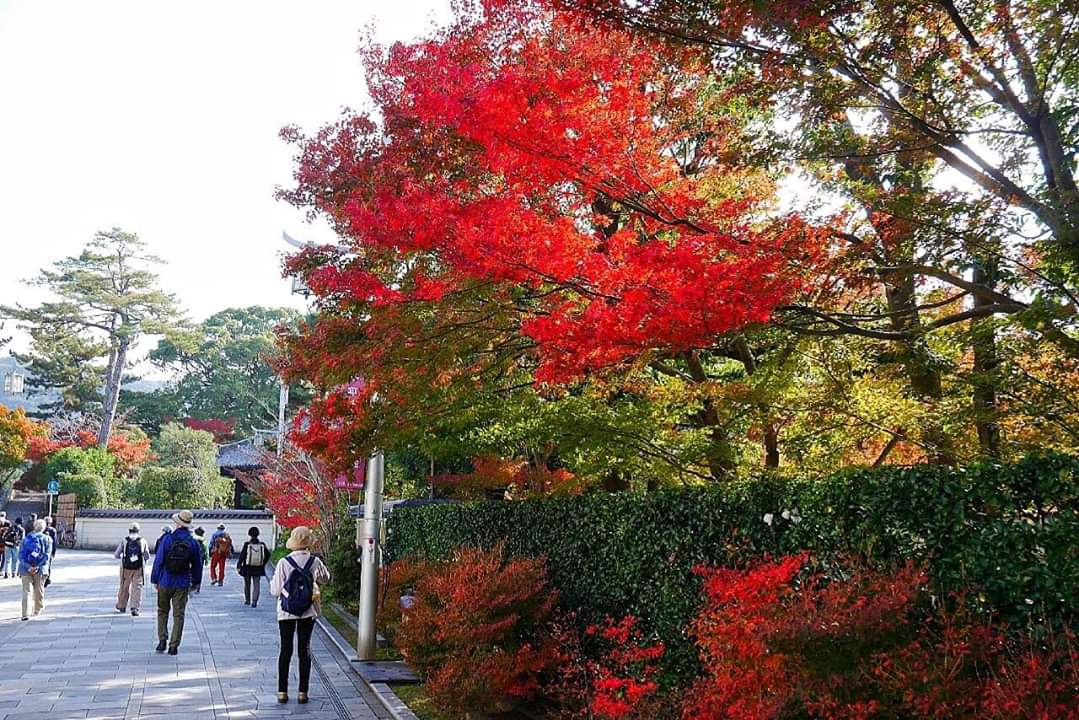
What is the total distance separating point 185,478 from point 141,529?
4.55 meters

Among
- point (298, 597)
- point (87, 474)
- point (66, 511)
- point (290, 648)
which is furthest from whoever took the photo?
point (87, 474)

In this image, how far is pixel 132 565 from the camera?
16.4 m

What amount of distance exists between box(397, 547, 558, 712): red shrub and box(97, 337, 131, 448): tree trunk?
49126mm

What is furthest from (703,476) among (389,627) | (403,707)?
(389,627)

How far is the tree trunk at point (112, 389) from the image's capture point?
53562 mm

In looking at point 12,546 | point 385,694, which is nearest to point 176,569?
point 385,694

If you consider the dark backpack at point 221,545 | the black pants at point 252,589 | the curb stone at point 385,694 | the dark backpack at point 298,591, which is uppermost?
the dark backpack at point 298,591

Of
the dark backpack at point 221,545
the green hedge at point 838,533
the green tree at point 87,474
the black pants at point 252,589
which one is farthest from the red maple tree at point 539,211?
the green tree at point 87,474

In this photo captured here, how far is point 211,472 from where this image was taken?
4744 cm

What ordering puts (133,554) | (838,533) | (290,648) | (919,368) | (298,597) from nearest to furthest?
(838,533) → (919,368) → (298,597) → (290,648) → (133,554)

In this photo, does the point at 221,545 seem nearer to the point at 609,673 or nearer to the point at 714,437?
the point at 714,437

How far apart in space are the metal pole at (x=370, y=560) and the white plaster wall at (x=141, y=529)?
29.3 meters

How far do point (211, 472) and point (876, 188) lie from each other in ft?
145

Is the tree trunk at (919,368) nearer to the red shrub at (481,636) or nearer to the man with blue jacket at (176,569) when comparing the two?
A: the red shrub at (481,636)
